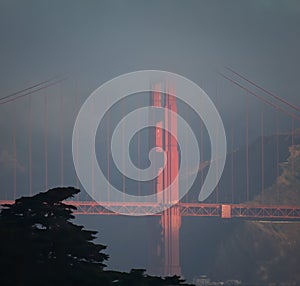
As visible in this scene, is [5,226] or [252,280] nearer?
[5,226]

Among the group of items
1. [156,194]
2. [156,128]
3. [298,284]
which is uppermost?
[156,128]

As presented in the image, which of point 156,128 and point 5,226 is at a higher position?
point 156,128

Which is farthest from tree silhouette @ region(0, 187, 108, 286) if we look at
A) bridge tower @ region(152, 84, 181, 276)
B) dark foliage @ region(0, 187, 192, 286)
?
bridge tower @ region(152, 84, 181, 276)

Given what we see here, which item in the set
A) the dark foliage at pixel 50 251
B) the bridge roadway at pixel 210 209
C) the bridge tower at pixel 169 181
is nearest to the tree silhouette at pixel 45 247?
the dark foliage at pixel 50 251

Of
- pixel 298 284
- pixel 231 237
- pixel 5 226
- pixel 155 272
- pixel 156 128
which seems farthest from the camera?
pixel 231 237

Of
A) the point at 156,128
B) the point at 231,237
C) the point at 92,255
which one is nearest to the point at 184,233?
the point at 231,237

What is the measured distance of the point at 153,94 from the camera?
9181 centimetres

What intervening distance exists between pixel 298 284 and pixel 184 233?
806 inches

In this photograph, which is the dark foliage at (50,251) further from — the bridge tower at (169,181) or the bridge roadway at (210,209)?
the bridge tower at (169,181)

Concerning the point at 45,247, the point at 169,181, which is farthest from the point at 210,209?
the point at 45,247

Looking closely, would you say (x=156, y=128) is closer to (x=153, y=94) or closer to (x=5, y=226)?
(x=153, y=94)

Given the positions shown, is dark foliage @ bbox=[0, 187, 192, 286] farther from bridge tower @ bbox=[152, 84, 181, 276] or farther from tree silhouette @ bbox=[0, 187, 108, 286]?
bridge tower @ bbox=[152, 84, 181, 276]

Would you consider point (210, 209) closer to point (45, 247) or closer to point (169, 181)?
point (169, 181)

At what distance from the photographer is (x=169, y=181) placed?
85812mm
